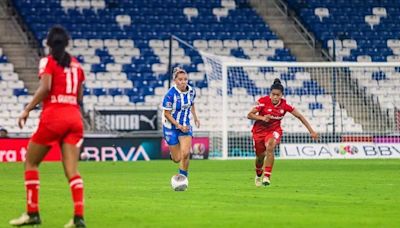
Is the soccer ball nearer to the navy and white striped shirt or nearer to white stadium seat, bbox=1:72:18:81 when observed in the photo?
the navy and white striped shirt

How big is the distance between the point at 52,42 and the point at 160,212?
332 centimetres

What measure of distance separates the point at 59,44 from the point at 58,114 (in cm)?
79

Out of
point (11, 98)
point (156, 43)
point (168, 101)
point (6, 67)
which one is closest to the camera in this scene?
point (168, 101)

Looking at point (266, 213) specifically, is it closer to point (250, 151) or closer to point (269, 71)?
point (250, 151)

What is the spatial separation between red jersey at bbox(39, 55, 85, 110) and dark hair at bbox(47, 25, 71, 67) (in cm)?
6

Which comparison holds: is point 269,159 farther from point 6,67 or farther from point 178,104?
point 6,67

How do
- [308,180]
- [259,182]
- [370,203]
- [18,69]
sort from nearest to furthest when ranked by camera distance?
[370,203]
[259,182]
[308,180]
[18,69]

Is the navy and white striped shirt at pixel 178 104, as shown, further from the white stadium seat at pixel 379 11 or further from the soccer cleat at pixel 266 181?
the white stadium seat at pixel 379 11

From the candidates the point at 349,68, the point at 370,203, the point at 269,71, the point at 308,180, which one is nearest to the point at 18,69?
the point at 269,71

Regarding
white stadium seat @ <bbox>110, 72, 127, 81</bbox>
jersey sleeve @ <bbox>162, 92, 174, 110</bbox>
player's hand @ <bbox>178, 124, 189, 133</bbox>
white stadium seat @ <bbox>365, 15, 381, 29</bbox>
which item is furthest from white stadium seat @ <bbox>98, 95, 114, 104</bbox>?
player's hand @ <bbox>178, 124, 189, 133</bbox>

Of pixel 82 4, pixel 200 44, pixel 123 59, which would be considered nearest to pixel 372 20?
pixel 200 44

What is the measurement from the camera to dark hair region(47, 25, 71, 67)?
1195 centimetres

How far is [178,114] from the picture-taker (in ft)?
66.1

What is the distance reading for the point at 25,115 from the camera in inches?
480
